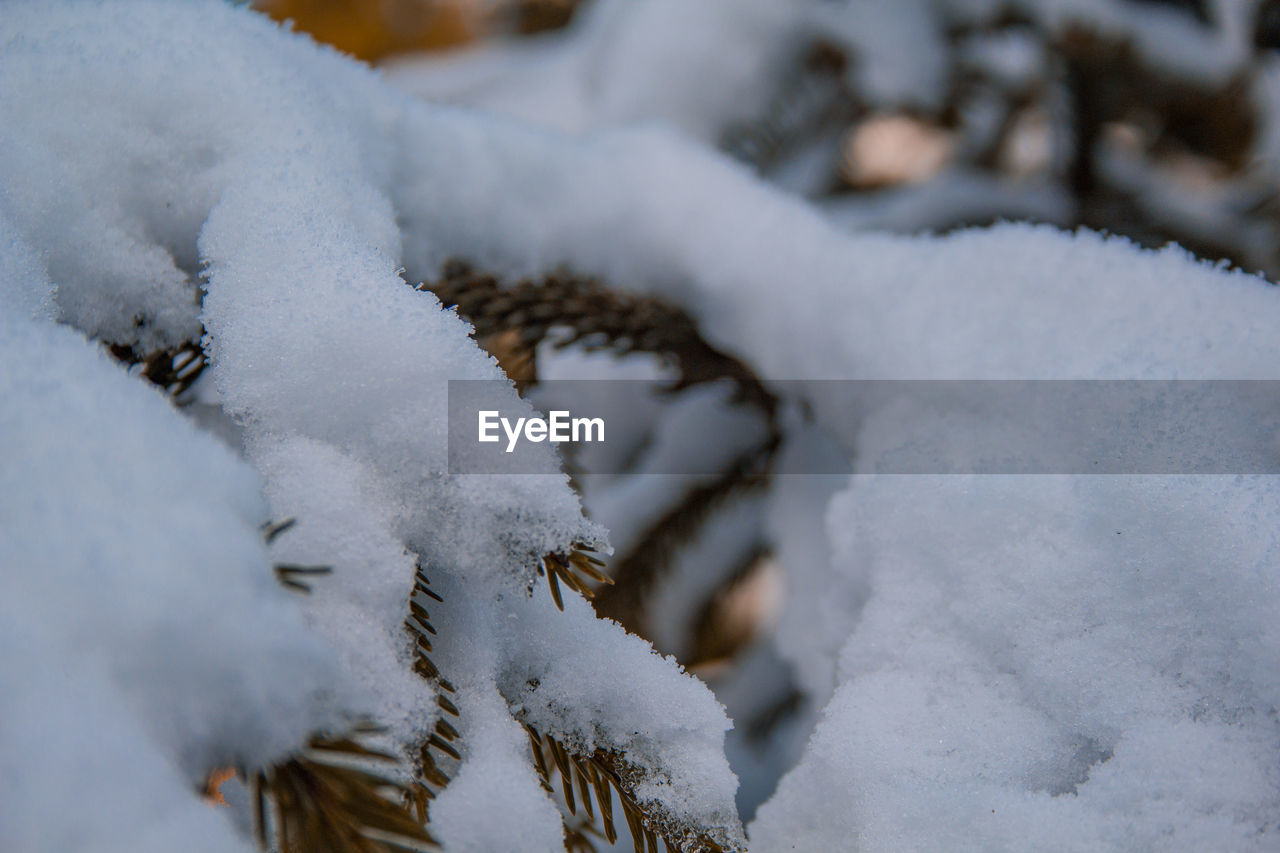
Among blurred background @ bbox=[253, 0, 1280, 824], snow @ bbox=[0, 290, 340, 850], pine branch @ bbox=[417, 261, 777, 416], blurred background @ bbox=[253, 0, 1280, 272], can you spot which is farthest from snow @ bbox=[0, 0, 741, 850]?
blurred background @ bbox=[253, 0, 1280, 272]

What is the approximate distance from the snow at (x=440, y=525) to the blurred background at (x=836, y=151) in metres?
0.31

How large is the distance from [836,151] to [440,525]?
4.34 feet

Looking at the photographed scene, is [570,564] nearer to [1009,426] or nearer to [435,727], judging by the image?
[435,727]

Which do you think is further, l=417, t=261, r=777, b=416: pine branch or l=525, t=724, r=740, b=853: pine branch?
l=417, t=261, r=777, b=416: pine branch

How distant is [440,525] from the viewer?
414 millimetres

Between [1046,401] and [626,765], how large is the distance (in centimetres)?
43

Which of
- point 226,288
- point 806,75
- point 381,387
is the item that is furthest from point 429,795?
point 806,75

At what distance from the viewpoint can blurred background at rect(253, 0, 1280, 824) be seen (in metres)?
1.05

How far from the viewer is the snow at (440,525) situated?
11.3 inches

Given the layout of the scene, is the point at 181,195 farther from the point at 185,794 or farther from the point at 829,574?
the point at 829,574

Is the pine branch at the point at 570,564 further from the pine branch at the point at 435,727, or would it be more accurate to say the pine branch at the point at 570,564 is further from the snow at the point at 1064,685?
the snow at the point at 1064,685

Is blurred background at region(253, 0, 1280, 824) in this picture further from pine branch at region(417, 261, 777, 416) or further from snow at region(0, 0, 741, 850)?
snow at region(0, 0, 741, 850)

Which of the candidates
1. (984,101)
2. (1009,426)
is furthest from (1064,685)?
(984,101)

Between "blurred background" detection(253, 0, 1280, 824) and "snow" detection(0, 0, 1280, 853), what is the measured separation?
0.31 m
